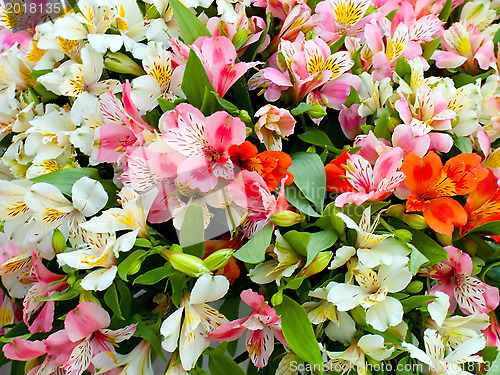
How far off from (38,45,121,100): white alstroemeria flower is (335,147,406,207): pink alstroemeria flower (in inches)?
11.8

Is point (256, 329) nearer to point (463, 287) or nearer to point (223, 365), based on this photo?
point (223, 365)

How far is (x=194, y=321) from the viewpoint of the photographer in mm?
501

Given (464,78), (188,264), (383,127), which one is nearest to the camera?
(188,264)

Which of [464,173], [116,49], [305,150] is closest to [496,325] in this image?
[464,173]

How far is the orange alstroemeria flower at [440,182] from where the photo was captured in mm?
549

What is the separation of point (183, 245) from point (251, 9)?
37 centimetres

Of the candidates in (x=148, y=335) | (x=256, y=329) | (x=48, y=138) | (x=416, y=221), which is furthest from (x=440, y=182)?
(x=48, y=138)

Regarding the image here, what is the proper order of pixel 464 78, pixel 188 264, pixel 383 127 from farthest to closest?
pixel 464 78
pixel 383 127
pixel 188 264

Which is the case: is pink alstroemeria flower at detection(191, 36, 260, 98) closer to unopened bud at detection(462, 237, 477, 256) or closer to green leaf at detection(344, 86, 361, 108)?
green leaf at detection(344, 86, 361, 108)

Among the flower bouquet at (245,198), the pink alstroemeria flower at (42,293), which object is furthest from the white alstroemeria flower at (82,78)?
the pink alstroemeria flower at (42,293)

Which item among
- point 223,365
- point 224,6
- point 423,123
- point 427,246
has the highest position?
point 224,6

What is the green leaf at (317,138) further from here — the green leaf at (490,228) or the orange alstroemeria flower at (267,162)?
the green leaf at (490,228)

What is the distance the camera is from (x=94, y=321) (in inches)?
20.4

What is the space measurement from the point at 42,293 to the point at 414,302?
40cm
